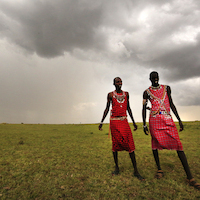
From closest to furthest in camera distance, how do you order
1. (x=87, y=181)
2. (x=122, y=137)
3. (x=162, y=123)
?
(x=87, y=181)
(x=162, y=123)
(x=122, y=137)

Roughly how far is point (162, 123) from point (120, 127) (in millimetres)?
1272

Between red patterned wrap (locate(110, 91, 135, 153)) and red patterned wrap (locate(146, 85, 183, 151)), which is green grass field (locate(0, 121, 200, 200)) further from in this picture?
red patterned wrap (locate(146, 85, 183, 151))

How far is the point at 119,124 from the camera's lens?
4.74 metres

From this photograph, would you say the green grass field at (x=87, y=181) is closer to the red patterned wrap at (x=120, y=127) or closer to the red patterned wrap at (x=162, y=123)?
the red patterned wrap at (x=120, y=127)

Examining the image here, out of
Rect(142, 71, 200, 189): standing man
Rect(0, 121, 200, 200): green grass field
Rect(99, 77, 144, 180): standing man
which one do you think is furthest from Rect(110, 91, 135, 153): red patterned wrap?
Rect(0, 121, 200, 200): green grass field

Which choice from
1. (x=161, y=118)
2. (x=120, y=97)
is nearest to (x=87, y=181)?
(x=120, y=97)

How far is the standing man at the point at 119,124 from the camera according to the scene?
15.2ft

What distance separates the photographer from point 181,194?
3467 millimetres

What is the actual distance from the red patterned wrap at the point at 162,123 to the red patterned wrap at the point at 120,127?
2.55 ft

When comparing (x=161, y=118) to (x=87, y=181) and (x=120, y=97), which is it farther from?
(x=87, y=181)

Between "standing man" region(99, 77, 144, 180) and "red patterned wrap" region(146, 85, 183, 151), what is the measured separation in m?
Answer: 0.78

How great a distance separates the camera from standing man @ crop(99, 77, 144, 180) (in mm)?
4625

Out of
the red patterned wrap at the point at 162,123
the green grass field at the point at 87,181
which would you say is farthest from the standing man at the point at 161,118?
the green grass field at the point at 87,181

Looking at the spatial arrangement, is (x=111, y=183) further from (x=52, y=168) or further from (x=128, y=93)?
(x=128, y=93)
